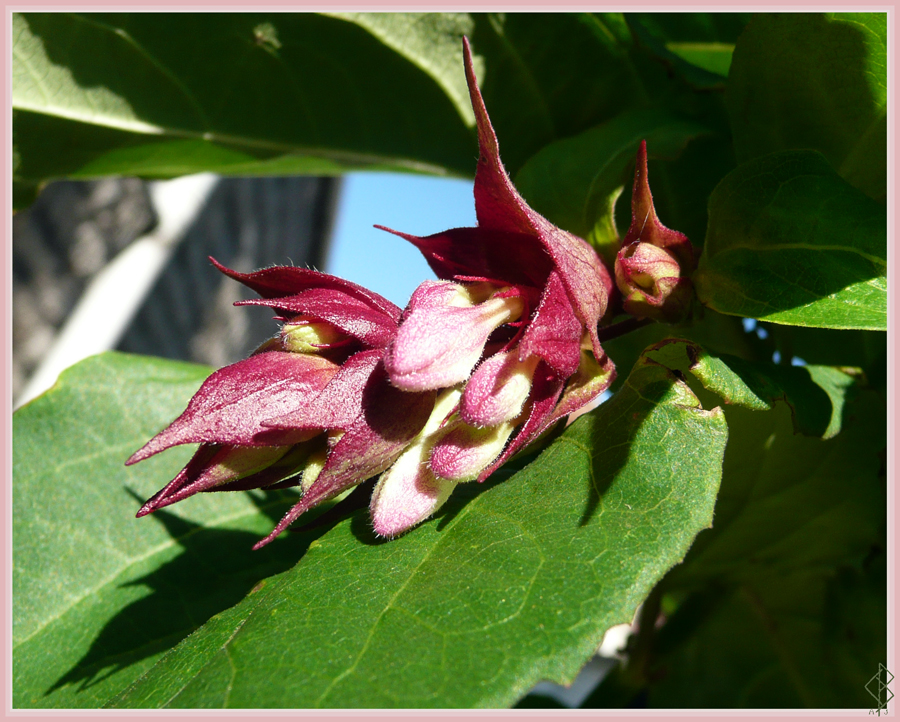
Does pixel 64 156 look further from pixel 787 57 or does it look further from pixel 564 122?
pixel 787 57

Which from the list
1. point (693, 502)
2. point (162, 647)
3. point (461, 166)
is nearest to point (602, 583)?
point (693, 502)

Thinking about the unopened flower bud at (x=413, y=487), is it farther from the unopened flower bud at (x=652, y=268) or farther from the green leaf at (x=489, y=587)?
the unopened flower bud at (x=652, y=268)

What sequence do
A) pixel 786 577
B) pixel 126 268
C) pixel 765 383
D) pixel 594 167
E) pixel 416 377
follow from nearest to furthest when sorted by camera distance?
pixel 416 377 → pixel 765 383 → pixel 594 167 → pixel 786 577 → pixel 126 268

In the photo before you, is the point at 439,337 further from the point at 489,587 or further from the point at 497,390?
the point at 489,587

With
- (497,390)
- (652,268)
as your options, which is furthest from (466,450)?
(652,268)

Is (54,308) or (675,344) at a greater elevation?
(675,344)

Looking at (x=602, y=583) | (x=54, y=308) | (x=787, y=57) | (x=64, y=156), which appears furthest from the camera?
(x=54, y=308)

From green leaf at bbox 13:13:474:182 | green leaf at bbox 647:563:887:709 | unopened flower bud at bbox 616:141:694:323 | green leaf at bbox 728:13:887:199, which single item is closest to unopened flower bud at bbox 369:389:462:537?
unopened flower bud at bbox 616:141:694:323

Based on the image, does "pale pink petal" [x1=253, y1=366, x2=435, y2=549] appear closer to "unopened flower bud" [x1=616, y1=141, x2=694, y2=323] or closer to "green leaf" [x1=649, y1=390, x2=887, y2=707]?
"unopened flower bud" [x1=616, y1=141, x2=694, y2=323]
